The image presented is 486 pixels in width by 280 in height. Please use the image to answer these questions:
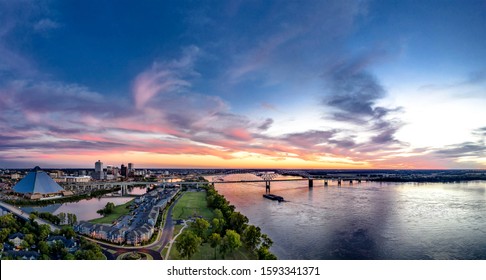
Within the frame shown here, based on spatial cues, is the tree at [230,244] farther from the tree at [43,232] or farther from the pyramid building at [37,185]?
the pyramid building at [37,185]

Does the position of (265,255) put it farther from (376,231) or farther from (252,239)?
(376,231)

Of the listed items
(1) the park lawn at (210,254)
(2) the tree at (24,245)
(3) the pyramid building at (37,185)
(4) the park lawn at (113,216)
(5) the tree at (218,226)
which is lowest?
(4) the park lawn at (113,216)

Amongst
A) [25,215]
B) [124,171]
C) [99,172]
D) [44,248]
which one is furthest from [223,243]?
[124,171]

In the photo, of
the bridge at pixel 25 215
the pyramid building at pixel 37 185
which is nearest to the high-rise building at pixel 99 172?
the pyramid building at pixel 37 185

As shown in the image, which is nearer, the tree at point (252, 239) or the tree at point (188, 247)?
the tree at point (188, 247)

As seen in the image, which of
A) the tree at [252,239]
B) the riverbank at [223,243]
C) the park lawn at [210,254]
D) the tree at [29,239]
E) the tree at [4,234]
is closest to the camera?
the riverbank at [223,243]

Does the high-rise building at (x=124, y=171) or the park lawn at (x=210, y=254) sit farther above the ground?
the high-rise building at (x=124, y=171)

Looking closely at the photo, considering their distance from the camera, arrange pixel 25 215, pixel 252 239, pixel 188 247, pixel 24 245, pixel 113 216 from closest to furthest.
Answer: pixel 188 247
pixel 24 245
pixel 252 239
pixel 25 215
pixel 113 216

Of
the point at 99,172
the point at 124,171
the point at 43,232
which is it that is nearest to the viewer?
the point at 43,232

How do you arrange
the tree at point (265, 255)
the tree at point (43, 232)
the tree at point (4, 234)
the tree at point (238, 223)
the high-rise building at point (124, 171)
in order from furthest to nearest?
the high-rise building at point (124, 171), the tree at point (238, 223), the tree at point (43, 232), the tree at point (4, 234), the tree at point (265, 255)

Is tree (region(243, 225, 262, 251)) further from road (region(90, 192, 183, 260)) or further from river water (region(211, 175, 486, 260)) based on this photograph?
road (region(90, 192, 183, 260))
